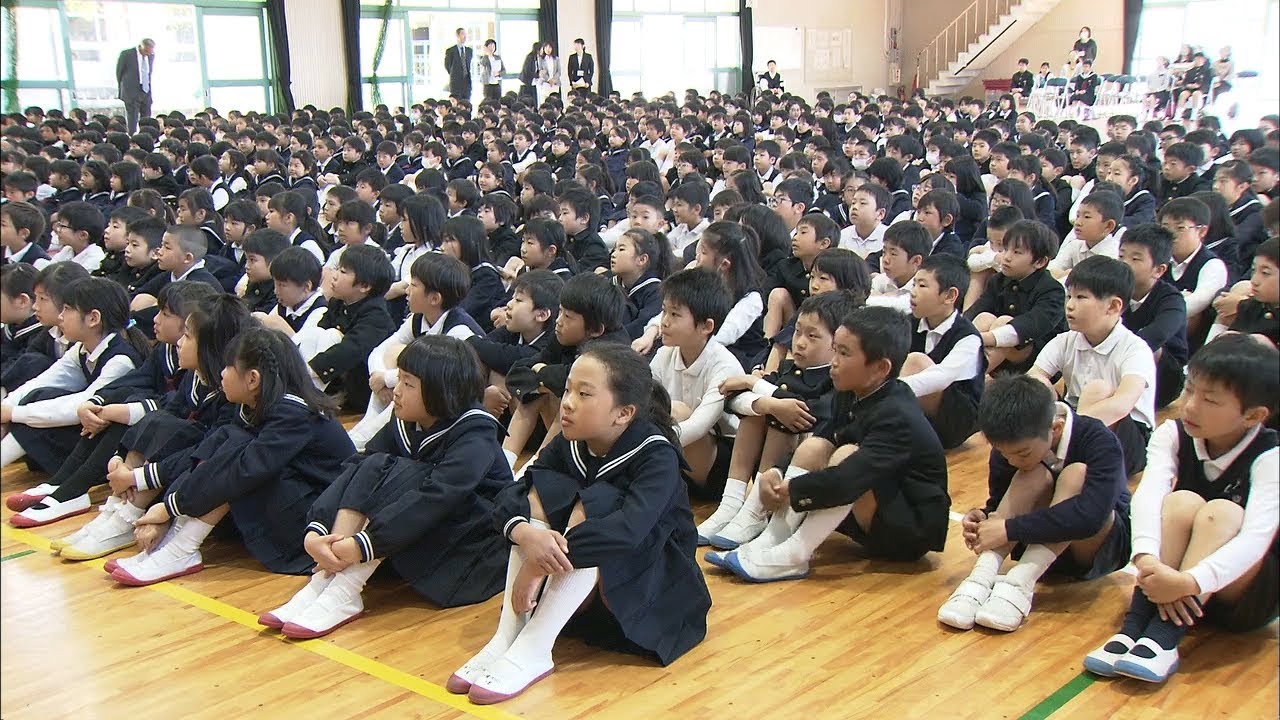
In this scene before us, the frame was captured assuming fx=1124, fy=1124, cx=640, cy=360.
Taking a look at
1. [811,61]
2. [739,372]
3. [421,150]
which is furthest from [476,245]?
[811,61]

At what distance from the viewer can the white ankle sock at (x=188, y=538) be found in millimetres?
2682

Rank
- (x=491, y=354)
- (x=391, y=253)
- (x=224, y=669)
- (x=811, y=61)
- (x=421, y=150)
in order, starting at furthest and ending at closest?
(x=811, y=61), (x=421, y=150), (x=391, y=253), (x=491, y=354), (x=224, y=669)

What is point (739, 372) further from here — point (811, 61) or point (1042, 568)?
point (811, 61)

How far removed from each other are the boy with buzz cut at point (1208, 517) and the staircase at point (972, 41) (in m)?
16.8

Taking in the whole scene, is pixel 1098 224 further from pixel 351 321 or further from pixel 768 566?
pixel 351 321

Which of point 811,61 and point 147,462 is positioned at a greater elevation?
point 811,61

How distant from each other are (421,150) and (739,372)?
5.87m

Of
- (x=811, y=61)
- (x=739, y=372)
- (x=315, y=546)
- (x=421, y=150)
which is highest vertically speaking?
(x=811, y=61)

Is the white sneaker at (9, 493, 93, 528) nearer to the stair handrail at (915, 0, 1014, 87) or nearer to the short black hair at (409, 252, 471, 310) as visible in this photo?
the short black hair at (409, 252, 471, 310)

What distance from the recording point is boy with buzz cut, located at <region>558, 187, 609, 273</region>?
16.3 feet

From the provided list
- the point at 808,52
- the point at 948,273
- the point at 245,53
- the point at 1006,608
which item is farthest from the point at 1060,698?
the point at 808,52

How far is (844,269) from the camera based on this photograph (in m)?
3.38

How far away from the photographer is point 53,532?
295cm

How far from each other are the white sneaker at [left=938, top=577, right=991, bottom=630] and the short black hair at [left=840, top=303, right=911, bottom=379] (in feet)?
1.68
